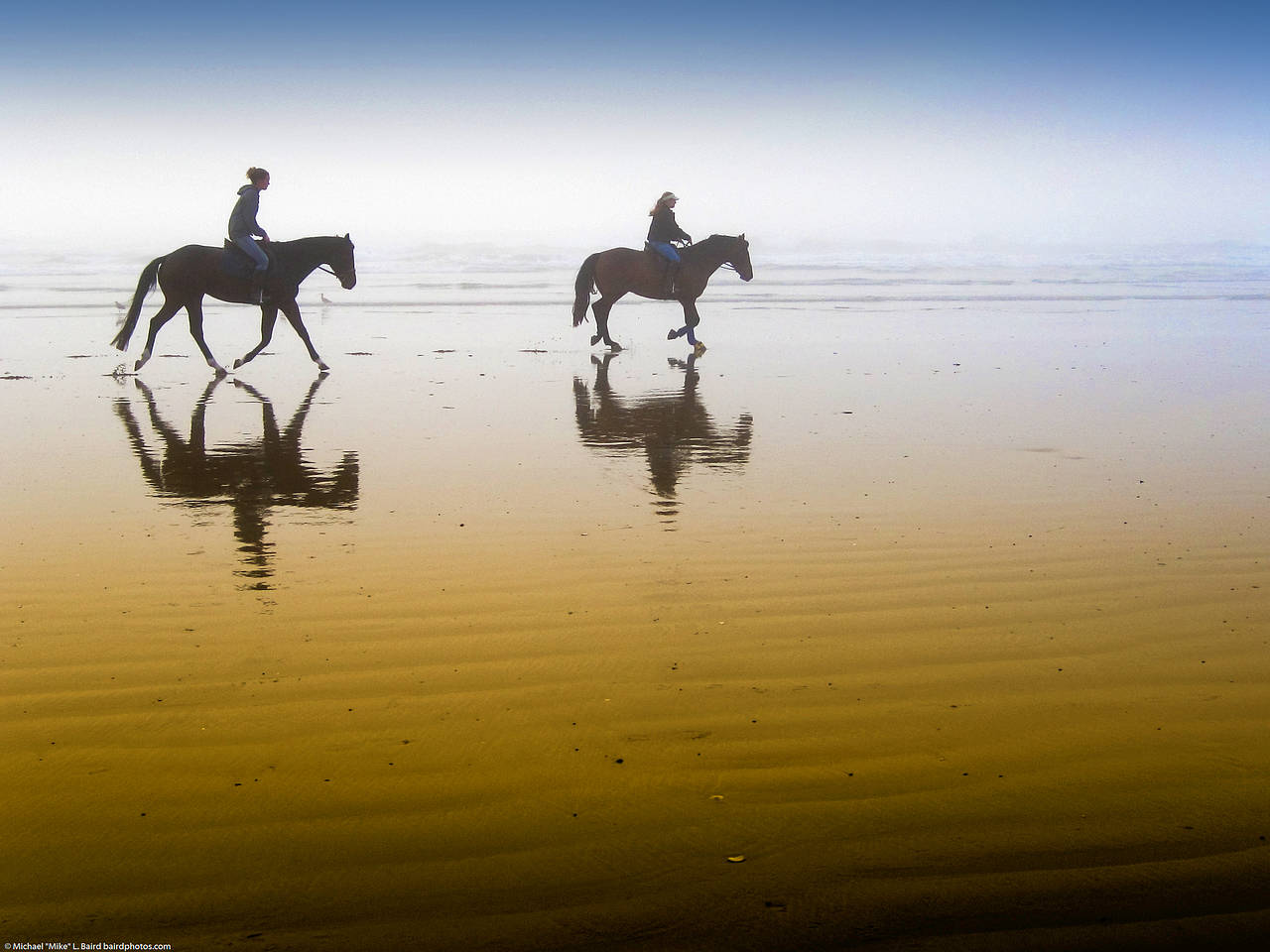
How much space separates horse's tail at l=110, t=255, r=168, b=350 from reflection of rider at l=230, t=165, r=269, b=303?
32.9 inches

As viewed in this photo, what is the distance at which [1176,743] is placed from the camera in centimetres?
321

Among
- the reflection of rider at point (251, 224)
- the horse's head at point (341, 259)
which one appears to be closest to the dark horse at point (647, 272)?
the horse's head at point (341, 259)

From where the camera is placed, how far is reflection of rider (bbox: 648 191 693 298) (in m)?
17.9

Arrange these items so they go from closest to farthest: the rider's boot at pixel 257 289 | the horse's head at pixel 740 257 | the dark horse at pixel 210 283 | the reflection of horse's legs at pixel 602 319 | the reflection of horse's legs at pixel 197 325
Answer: the reflection of horse's legs at pixel 197 325, the dark horse at pixel 210 283, the rider's boot at pixel 257 289, the reflection of horse's legs at pixel 602 319, the horse's head at pixel 740 257

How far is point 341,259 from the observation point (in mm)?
15156

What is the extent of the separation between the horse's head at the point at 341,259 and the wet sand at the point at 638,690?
21.1 feet

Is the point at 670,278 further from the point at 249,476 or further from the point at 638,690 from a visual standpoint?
the point at 638,690

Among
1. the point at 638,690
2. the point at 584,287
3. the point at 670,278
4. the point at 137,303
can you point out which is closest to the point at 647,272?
the point at 670,278

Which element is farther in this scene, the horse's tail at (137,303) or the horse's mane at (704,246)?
the horse's mane at (704,246)

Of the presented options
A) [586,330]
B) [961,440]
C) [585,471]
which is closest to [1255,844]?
[585,471]

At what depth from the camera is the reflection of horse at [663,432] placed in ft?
25.7

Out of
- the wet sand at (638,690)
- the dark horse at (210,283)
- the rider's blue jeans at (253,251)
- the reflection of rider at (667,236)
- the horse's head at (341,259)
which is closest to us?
the wet sand at (638,690)

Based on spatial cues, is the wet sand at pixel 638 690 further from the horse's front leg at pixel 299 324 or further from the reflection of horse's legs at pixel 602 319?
the reflection of horse's legs at pixel 602 319

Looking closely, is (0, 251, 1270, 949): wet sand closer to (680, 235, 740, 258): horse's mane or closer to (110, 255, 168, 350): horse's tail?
(110, 255, 168, 350): horse's tail
